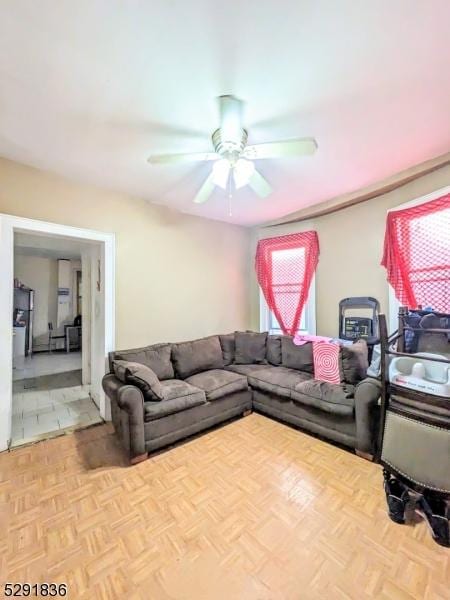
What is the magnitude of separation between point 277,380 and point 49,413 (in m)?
2.84

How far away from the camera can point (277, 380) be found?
10.0 ft

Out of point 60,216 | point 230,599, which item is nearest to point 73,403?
point 60,216

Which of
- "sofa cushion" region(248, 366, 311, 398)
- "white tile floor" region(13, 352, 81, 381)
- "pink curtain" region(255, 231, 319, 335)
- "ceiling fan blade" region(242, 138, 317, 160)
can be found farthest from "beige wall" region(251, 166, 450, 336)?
"white tile floor" region(13, 352, 81, 381)

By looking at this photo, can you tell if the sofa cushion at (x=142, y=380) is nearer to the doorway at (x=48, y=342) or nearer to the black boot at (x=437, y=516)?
the doorway at (x=48, y=342)

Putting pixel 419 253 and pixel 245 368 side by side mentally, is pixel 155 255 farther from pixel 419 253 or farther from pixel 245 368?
pixel 419 253

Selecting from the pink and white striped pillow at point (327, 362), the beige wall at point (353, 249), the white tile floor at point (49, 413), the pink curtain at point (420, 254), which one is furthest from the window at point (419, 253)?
the white tile floor at point (49, 413)

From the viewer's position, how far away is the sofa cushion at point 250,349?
3809 millimetres

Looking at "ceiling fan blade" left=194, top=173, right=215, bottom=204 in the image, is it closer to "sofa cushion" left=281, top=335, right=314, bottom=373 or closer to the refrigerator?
"sofa cushion" left=281, top=335, right=314, bottom=373

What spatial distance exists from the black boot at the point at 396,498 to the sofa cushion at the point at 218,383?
1576 millimetres

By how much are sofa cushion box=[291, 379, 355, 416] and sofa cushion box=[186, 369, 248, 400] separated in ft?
2.08

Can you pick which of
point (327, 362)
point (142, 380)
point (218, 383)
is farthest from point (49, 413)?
point (327, 362)

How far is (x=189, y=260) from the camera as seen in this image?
3.89 m

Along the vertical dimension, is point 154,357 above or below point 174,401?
above

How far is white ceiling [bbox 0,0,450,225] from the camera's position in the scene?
A: 1224mm
